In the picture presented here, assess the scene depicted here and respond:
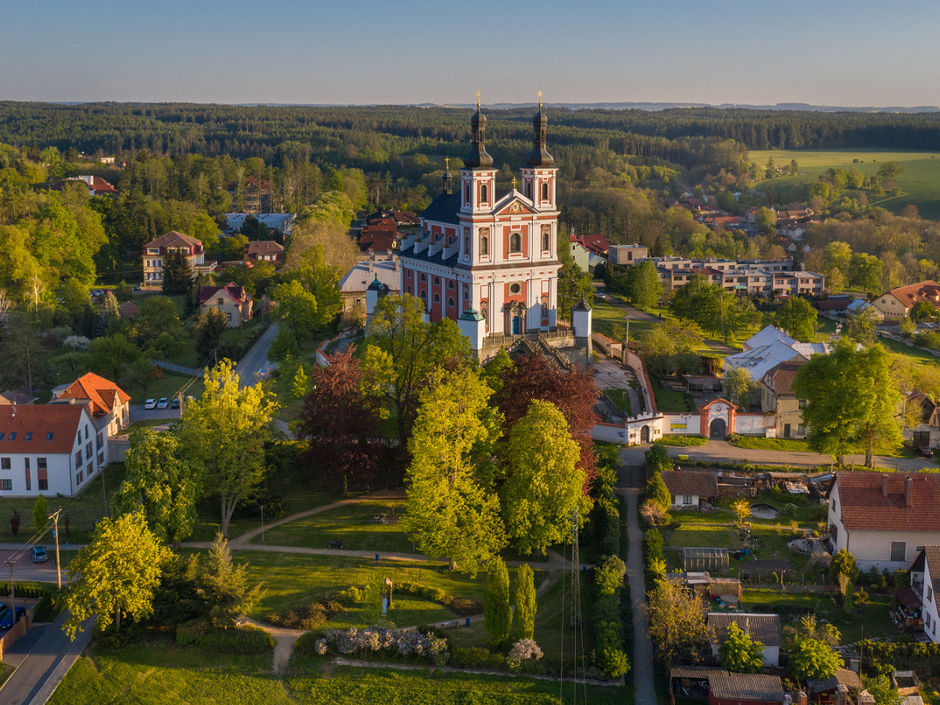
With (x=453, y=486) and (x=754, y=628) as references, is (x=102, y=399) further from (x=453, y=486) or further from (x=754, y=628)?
(x=754, y=628)

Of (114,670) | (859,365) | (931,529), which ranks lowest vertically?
(114,670)

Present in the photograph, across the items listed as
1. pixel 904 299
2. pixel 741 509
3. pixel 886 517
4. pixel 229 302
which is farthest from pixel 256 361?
pixel 904 299

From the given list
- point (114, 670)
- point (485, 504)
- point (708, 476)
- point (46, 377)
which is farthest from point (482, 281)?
point (114, 670)

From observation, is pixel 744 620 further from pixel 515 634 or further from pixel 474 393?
pixel 474 393

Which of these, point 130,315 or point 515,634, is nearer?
point 515,634

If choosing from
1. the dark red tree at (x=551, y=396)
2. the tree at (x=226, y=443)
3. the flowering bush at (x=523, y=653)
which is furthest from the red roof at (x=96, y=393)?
the flowering bush at (x=523, y=653)

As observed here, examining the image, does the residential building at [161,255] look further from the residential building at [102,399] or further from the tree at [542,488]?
the tree at [542,488]
